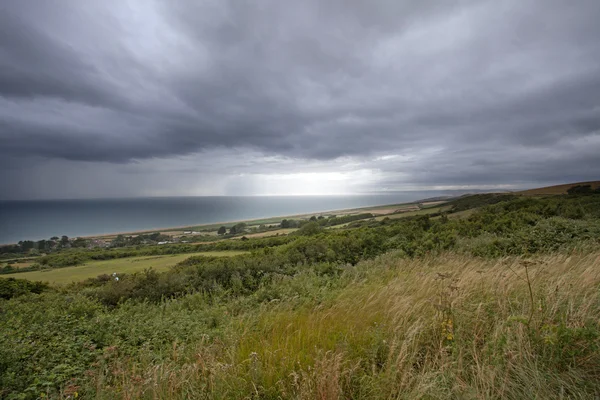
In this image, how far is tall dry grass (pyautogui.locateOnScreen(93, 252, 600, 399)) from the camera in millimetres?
2375

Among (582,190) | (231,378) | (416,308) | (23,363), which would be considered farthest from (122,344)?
(582,190)

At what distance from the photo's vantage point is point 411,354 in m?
2.97

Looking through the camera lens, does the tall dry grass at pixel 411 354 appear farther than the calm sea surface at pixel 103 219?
No

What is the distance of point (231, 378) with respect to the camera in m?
2.63

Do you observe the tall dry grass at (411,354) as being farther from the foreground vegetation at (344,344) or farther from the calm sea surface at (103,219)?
the calm sea surface at (103,219)

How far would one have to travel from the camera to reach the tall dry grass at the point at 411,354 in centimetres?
238

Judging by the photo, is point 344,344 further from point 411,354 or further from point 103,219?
point 103,219

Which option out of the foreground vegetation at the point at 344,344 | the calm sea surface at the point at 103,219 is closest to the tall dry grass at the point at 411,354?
the foreground vegetation at the point at 344,344

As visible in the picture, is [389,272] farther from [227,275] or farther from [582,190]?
[582,190]

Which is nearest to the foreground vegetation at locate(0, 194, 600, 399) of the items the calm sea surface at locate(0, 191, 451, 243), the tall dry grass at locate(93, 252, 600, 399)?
the tall dry grass at locate(93, 252, 600, 399)

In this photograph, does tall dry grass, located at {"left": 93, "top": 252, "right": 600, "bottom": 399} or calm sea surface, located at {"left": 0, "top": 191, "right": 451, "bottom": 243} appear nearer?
tall dry grass, located at {"left": 93, "top": 252, "right": 600, "bottom": 399}

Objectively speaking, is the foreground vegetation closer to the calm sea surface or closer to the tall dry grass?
the tall dry grass

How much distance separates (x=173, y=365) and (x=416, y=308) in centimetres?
361

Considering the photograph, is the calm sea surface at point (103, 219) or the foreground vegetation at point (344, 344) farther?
the calm sea surface at point (103, 219)
